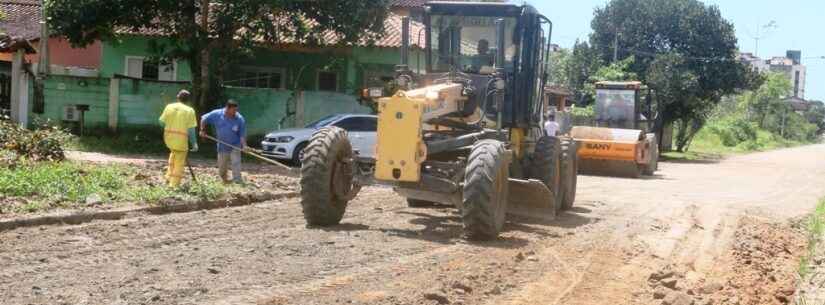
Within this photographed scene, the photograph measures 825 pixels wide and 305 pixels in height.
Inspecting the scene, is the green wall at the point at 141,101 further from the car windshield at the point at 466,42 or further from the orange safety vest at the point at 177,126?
the car windshield at the point at 466,42

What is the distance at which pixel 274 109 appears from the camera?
27.0 m

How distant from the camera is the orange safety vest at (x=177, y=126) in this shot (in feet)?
45.3

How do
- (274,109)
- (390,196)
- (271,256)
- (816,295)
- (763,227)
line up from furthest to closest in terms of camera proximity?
(274,109)
(390,196)
(763,227)
(271,256)
(816,295)

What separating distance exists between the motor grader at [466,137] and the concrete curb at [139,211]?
8.19 feet

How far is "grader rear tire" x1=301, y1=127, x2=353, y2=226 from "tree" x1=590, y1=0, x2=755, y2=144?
95.8 ft

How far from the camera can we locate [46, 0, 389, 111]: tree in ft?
73.1

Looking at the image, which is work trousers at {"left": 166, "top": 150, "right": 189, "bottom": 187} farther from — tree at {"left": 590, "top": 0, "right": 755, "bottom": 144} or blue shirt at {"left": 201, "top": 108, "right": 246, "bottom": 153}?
tree at {"left": 590, "top": 0, "right": 755, "bottom": 144}

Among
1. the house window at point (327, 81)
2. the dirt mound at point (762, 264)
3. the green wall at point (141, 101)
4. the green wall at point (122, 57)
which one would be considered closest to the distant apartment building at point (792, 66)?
the house window at point (327, 81)

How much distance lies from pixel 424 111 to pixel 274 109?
17335 millimetres

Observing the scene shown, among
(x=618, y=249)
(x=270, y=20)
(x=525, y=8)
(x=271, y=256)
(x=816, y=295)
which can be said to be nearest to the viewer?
(x=816, y=295)

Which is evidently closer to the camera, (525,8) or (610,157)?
(525,8)

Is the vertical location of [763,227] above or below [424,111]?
below

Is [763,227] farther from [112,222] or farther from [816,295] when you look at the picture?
[112,222]

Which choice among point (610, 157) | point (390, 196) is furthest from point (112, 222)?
point (610, 157)
